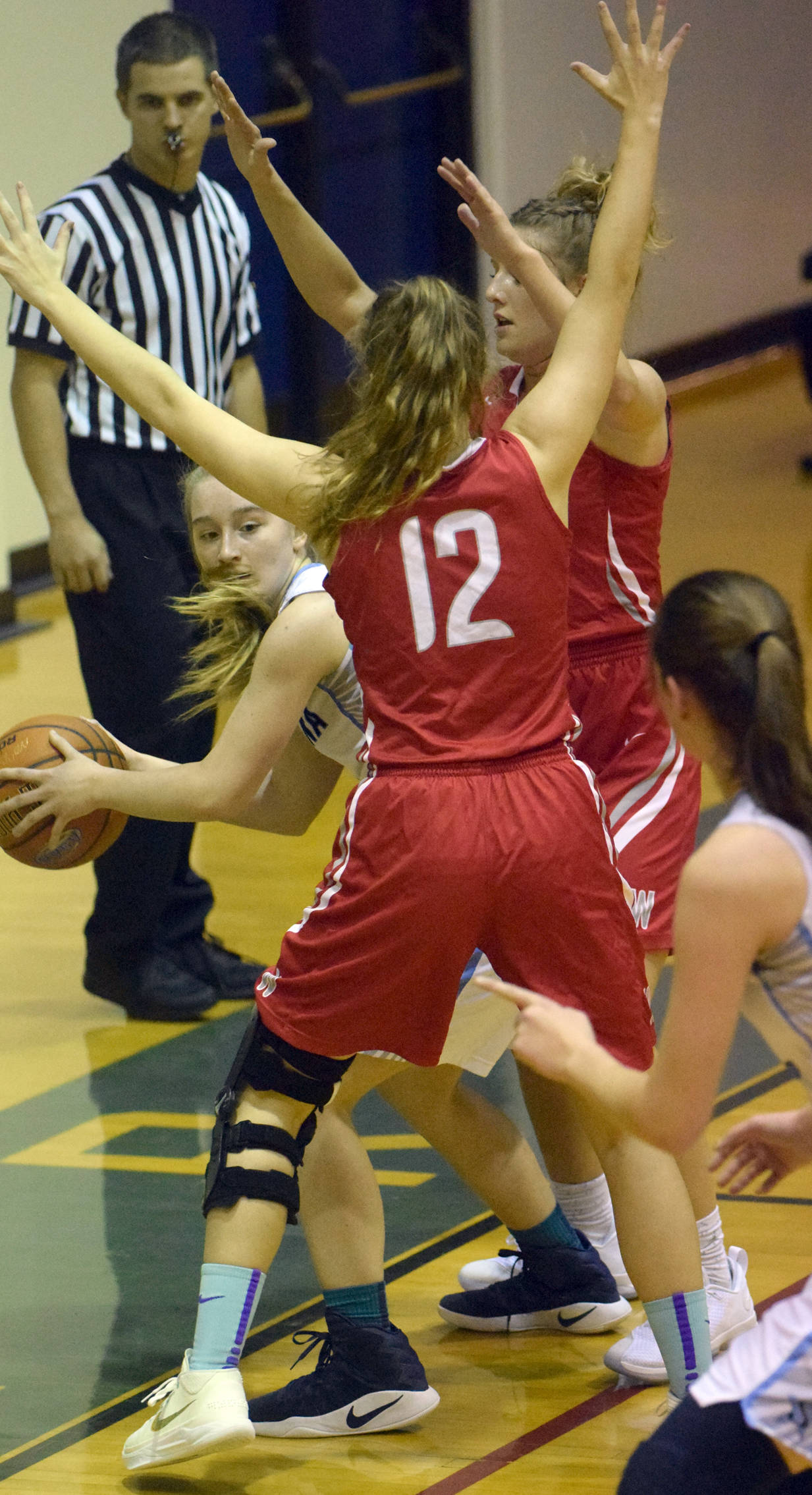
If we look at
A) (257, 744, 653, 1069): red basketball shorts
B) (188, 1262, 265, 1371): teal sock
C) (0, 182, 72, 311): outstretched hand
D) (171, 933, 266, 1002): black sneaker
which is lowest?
(171, 933, 266, 1002): black sneaker

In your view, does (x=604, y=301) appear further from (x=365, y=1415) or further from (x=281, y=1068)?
(x=365, y=1415)

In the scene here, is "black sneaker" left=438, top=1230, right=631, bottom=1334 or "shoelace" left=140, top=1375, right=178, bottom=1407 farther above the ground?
"shoelace" left=140, top=1375, right=178, bottom=1407

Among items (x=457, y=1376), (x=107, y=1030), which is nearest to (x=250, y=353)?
(x=107, y=1030)

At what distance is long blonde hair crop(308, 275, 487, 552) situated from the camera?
Result: 107 inches

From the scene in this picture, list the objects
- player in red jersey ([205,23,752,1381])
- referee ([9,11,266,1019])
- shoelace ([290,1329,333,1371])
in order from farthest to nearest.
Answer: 1. referee ([9,11,266,1019])
2. player in red jersey ([205,23,752,1381])
3. shoelace ([290,1329,333,1371])

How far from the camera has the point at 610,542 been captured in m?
3.30

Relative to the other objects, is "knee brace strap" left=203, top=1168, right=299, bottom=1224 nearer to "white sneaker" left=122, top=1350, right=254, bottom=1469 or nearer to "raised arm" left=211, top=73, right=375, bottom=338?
"white sneaker" left=122, top=1350, right=254, bottom=1469

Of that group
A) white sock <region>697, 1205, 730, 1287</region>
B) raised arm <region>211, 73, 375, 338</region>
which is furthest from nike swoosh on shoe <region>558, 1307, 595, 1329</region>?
raised arm <region>211, 73, 375, 338</region>

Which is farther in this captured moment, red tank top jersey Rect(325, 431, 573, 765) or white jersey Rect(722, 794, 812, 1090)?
red tank top jersey Rect(325, 431, 573, 765)

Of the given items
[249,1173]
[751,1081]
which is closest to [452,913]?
[249,1173]

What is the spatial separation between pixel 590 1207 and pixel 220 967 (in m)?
1.70

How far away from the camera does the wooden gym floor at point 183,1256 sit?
2984mm

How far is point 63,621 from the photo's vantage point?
8.69 meters

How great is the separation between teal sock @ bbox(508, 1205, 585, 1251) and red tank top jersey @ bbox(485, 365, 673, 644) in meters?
0.90
